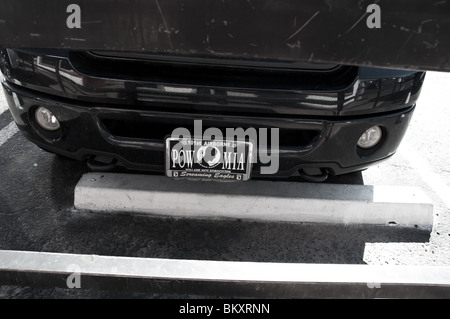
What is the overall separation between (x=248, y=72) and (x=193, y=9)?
76 centimetres

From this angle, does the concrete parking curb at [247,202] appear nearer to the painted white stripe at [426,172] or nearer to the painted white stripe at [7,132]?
the painted white stripe at [426,172]

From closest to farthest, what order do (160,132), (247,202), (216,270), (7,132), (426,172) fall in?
(216,270) < (160,132) < (247,202) < (426,172) < (7,132)

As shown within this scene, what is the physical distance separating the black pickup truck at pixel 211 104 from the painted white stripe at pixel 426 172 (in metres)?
0.92

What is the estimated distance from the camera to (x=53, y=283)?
147cm

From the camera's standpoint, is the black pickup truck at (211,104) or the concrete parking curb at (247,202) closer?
the black pickup truck at (211,104)

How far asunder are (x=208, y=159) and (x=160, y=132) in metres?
0.33

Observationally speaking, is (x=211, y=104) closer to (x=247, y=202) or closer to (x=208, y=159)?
(x=208, y=159)

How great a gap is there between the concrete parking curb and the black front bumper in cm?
26

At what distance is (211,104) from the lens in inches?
69.7

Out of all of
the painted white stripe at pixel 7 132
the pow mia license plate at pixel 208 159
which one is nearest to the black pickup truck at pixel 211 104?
the pow mia license plate at pixel 208 159

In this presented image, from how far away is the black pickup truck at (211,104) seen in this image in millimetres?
1748

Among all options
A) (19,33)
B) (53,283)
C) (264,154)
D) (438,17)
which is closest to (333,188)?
(264,154)

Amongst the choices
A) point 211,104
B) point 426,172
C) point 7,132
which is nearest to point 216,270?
point 211,104

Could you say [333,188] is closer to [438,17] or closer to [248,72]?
[248,72]
